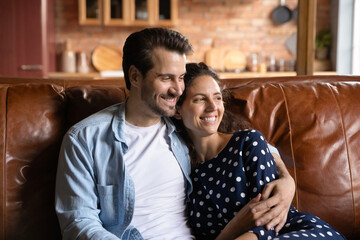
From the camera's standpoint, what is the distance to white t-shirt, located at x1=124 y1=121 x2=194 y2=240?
1560 mm

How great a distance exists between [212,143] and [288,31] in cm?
473

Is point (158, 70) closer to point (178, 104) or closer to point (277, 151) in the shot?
point (178, 104)

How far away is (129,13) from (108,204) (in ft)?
14.4

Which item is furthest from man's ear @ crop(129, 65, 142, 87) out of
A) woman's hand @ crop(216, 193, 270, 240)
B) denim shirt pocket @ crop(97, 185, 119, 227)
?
woman's hand @ crop(216, 193, 270, 240)

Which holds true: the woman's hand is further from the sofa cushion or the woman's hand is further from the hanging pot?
the hanging pot

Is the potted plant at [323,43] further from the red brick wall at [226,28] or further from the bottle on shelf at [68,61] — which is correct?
the bottle on shelf at [68,61]

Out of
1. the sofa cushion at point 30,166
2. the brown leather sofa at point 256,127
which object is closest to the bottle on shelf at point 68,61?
the brown leather sofa at point 256,127

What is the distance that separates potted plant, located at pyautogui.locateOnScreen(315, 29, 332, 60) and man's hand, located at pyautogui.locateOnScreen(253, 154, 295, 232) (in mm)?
4749

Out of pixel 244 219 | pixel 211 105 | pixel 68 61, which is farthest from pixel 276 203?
pixel 68 61

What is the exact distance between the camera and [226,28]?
A: 5.98m

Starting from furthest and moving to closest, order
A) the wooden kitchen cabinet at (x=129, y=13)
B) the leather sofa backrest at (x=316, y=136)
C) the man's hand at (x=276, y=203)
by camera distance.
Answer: the wooden kitchen cabinet at (x=129, y=13), the leather sofa backrest at (x=316, y=136), the man's hand at (x=276, y=203)

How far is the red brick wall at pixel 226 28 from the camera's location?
5.86m

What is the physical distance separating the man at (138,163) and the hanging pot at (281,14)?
4.71 meters

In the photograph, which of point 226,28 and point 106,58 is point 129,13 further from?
point 226,28
